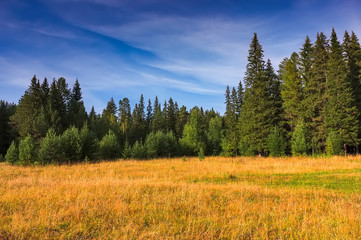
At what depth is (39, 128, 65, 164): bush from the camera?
21.4 meters

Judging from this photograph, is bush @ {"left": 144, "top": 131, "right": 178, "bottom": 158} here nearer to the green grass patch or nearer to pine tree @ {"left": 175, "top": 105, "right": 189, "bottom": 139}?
pine tree @ {"left": 175, "top": 105, "right": 189, "bottom": 139}

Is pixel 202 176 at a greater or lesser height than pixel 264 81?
lesser

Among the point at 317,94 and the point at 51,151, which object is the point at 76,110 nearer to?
the point at 51,151

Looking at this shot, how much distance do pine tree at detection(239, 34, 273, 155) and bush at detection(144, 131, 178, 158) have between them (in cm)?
1425

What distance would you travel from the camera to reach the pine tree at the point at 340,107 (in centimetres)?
2477

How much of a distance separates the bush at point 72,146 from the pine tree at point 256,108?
25.1 meters

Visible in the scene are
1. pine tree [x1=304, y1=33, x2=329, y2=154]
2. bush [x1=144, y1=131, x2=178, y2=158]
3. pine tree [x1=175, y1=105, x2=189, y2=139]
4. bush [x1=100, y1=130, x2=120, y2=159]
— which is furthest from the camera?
pine tree [x1=175, y1=105, x2=189, y2=139]

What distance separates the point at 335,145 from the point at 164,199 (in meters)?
26.9

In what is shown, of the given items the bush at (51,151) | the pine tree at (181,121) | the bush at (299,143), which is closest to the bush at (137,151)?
the bush at (51,151)

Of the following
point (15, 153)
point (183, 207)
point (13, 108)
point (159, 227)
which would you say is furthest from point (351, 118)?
point (13, 108)

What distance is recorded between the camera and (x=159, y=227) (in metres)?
4.17

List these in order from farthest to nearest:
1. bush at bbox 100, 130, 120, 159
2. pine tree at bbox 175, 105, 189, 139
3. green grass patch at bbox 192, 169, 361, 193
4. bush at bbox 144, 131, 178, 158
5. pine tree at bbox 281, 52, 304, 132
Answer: pine tree at bbox 175, 105, 189, 139, bush at bbox 144, 131, 178, 158, bush at bbox 100, 130, 120, 159, pine tree at bbox 281, 52, 304, 132, green grass patch at bbox 192, 169, 361, 193

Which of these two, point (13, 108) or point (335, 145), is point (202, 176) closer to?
point (335, 145)

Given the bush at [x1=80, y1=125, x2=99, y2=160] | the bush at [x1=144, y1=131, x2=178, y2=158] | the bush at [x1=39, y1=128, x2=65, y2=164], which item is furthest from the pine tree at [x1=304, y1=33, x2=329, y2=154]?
the bush at [x1=39, y1=128, x2=65, y2=164]
